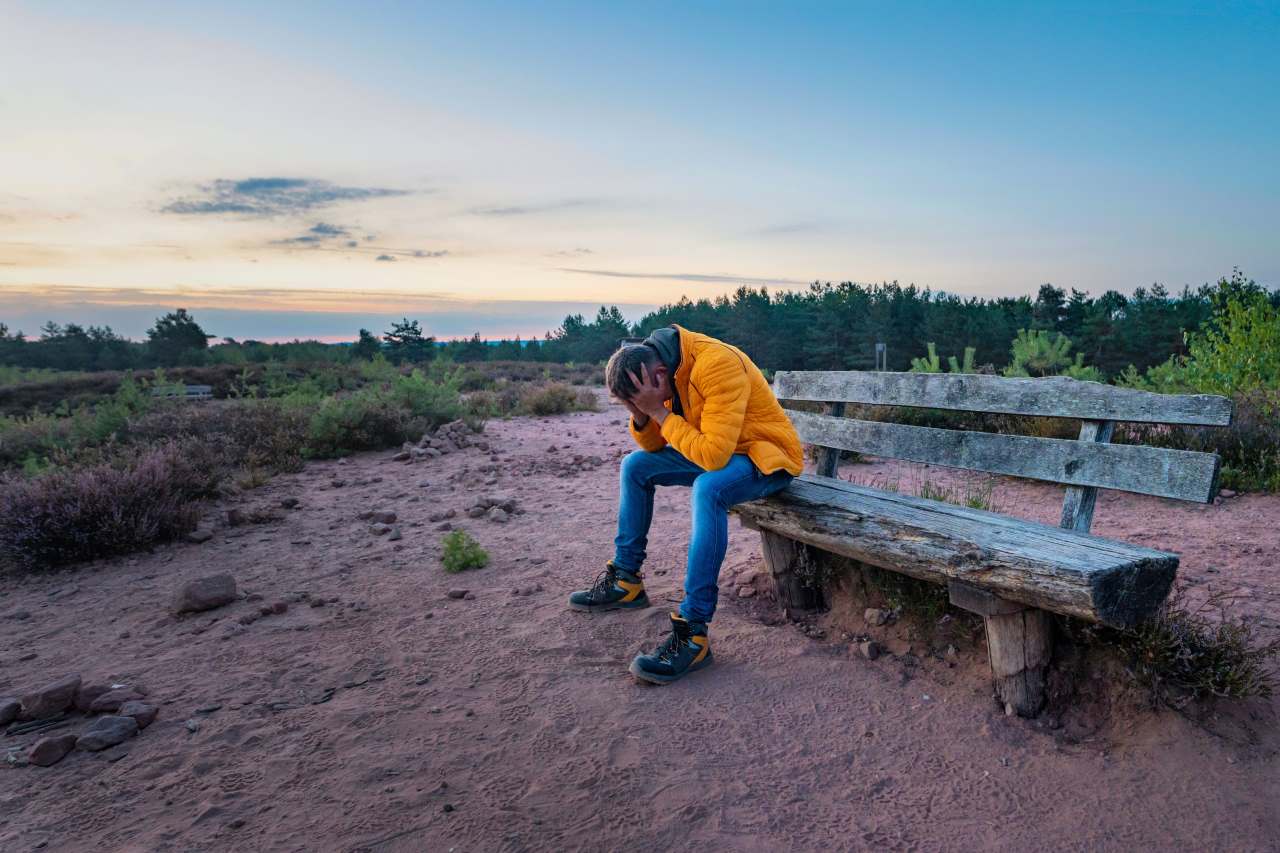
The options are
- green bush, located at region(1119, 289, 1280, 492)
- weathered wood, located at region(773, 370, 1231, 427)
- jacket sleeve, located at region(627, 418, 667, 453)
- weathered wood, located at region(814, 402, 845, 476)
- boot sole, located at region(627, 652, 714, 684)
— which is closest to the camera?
weathered wood, located at region(773, 370, 1231, 427)

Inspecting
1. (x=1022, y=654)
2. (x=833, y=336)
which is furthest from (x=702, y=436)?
(x=833, y=336)

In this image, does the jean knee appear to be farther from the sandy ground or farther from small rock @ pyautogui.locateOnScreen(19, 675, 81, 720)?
small rock @ pyautogui.locateOnScreen(19, 675, 81, 720)

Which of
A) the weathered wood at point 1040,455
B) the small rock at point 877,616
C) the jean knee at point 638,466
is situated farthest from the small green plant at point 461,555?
the small rock at point 877,616

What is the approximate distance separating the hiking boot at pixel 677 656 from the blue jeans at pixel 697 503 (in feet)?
0.17

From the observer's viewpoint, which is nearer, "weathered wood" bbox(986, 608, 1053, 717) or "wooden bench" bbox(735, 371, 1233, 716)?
"wooden bench" bbox(735, 371, 1233, 716)

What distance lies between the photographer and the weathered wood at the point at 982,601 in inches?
99.0

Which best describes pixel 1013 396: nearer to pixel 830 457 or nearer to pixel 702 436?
pixel 830 457

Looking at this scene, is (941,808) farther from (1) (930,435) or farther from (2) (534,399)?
(2) (534,399)

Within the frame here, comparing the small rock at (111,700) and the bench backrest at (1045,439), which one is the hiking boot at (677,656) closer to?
the bench backrest at (1045,439)

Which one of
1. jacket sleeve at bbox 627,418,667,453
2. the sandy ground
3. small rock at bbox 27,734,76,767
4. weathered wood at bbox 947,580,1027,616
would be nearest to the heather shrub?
the sandy ground

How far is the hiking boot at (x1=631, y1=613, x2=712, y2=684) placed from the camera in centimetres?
294

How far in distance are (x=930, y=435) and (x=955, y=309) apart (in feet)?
100.0

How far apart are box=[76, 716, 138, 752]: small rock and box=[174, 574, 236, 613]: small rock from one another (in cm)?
122

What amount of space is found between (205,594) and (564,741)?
8.38 ft
